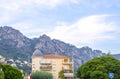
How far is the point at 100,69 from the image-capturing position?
6419 cm

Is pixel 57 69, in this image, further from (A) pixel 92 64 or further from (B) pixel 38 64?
(A) pixel 92 64

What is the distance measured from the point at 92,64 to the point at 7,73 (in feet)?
45.9

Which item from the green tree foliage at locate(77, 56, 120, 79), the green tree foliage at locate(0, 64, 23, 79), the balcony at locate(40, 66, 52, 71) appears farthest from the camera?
the balcony at locate(40, 66, 52, 71)

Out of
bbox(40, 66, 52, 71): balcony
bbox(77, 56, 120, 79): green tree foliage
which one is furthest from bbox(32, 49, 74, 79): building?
bbox(77, 56, 120, 79): green tree foliage

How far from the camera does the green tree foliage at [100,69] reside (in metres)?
63.1

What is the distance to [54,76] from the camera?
10719 cm

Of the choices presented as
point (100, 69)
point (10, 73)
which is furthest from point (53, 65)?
point (100, 69)

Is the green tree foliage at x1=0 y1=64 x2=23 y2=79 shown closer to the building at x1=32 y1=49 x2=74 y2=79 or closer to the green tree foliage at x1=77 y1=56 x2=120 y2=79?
the green tree foliage at x1=77 y1=56 x2=120 y2=79

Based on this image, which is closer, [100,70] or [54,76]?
[100,70]

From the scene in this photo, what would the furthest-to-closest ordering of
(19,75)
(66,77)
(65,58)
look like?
(65,58)
(66,77)
(19,75)

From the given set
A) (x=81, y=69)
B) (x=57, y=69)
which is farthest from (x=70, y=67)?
(x=81, y=69)

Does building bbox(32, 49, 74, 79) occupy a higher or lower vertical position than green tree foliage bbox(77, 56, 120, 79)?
higher

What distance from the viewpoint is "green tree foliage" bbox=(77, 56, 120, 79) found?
63094 mm

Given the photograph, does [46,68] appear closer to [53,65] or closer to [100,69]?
[53,65]
